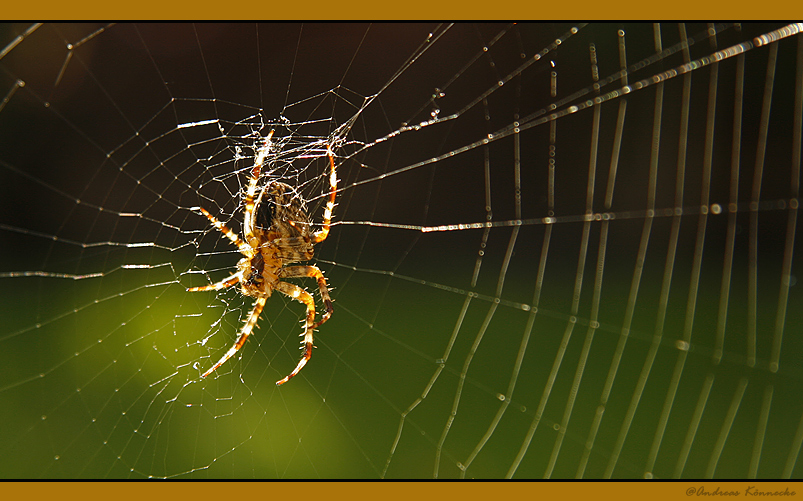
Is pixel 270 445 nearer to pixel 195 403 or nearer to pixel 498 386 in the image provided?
pixel 195 403

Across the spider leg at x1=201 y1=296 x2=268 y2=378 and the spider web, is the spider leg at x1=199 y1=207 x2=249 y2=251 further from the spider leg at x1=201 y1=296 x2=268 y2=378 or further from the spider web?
the spider leg at x1=201 y1=296 x2=268 y2=378

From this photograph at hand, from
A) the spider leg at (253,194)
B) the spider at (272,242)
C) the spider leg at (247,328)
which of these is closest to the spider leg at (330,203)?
the spider at (272,242)

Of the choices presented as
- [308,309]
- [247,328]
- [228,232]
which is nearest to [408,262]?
[308,309]

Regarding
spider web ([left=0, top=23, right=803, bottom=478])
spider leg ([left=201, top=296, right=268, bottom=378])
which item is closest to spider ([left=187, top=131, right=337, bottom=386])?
spider leg ([left=201, top=296, right=268, bottom=378])

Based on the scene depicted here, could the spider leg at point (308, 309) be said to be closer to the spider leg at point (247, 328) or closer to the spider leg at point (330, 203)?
the spider leg at point (247, 328)

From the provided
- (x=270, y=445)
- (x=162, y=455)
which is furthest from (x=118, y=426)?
(x=270, y=445)

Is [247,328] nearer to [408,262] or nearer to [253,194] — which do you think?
[253,194]
